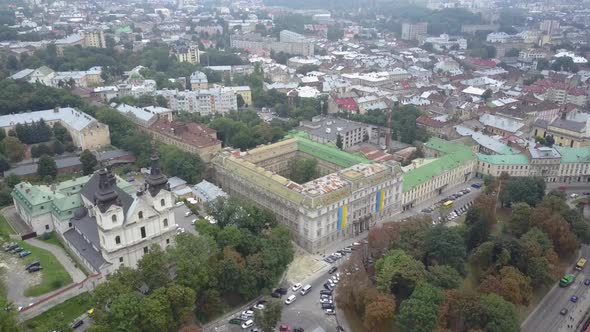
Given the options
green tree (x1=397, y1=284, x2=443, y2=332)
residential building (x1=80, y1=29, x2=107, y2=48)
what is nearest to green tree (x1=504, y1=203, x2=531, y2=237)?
green tree (x1=397, y1=284, x2=443, y2=332)

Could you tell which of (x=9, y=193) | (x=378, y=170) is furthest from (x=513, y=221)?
(x=9, y=193)

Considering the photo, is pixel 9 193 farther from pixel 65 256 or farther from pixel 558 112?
pixel 558 112

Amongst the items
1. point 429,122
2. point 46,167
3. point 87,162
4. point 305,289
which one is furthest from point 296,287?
point 429,122

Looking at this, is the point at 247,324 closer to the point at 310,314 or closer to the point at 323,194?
the point at 310,314

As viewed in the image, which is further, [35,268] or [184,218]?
[184,218]

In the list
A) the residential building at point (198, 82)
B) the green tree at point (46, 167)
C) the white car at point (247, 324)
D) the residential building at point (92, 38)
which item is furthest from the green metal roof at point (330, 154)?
the residential building at point (92, 38)
